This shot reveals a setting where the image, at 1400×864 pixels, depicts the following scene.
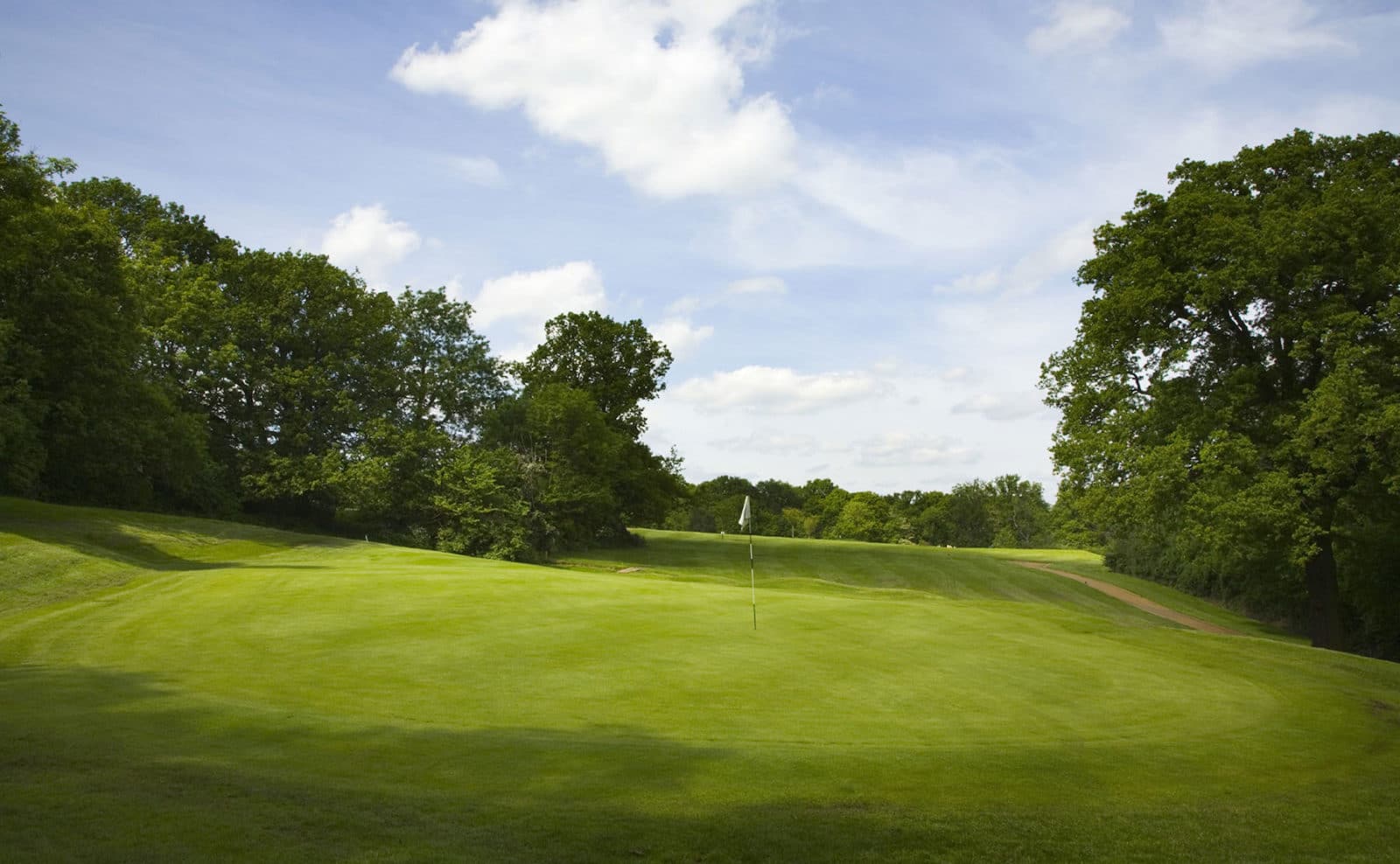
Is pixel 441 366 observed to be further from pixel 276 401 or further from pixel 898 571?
pixel 898 571

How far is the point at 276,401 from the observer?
52906 mm

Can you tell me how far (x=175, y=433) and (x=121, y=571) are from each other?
19.9 metres

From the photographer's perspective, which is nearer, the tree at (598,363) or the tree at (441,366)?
the tree at (441,366)

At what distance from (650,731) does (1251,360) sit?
2463 centimetres

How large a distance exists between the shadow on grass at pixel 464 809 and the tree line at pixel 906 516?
11827cm

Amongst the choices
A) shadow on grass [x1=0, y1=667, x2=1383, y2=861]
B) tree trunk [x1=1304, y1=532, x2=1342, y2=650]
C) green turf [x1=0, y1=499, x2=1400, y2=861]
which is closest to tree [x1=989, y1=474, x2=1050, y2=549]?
tree trunk [x1=1304, y1=532, x2=1342, y2=650]

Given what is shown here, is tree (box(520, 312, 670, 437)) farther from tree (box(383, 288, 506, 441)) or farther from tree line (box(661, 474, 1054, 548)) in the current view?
tree line (box(661, 474, 1054, 548))

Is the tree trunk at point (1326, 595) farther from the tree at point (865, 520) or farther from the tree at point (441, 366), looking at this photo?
the tree at point (865, 520)

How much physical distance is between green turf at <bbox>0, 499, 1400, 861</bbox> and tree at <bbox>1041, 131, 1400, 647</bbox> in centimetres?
628

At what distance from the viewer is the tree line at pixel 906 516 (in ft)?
452

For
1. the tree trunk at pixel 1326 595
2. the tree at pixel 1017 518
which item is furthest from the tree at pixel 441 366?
the tree at pixel 1017 518

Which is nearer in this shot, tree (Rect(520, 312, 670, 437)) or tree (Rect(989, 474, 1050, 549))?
tree (Rect(520, 312, 670, 437))

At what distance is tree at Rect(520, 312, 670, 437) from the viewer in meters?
66.0

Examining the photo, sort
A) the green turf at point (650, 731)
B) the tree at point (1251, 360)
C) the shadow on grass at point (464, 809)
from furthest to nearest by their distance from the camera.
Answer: the tree at point (1251, 360) < the green turf at point (650, 731) < the shadow on grass at point (464, 809)
